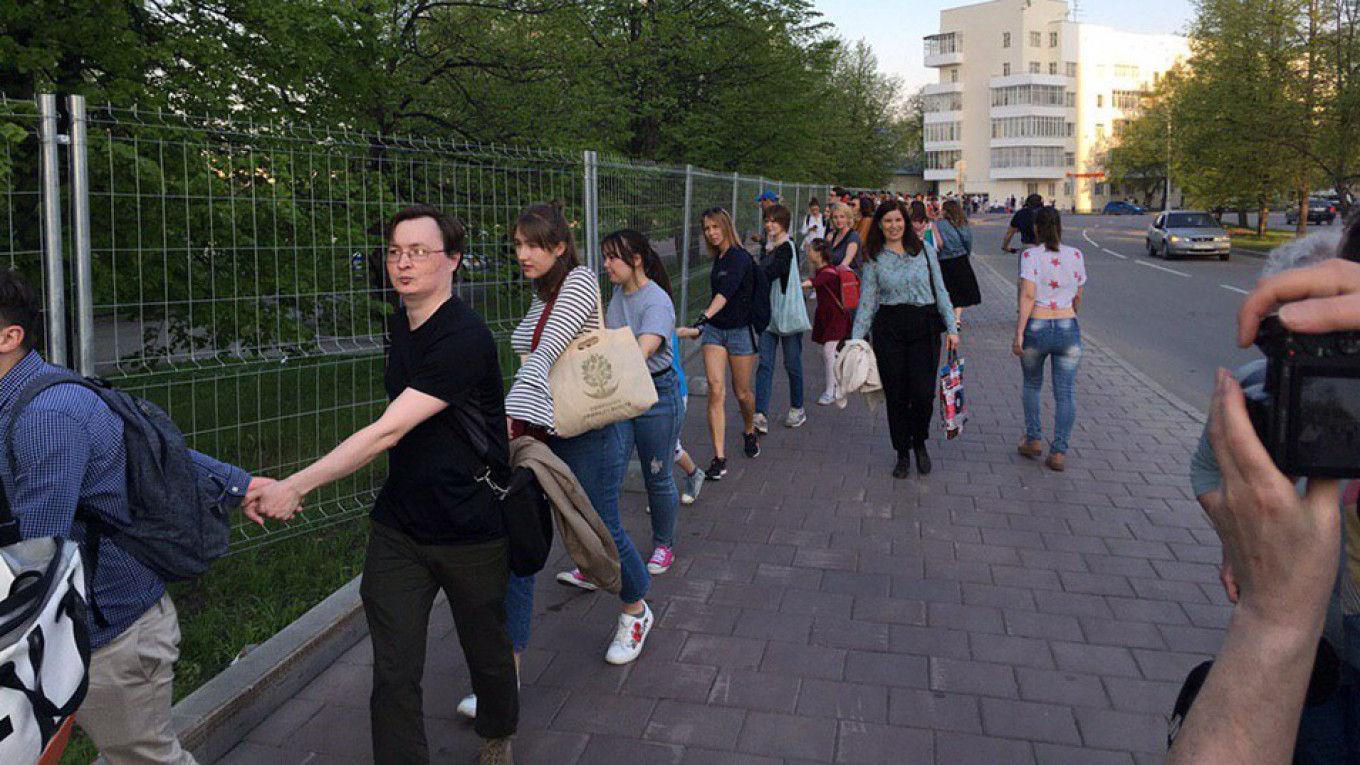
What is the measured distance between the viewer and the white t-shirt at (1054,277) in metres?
7.37

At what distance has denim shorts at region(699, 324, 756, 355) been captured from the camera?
7.34 metres

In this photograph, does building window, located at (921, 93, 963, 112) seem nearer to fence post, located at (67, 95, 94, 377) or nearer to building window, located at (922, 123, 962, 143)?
building window, located at (922, 123, 962, 143)

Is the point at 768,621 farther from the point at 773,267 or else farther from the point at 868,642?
the point at 773,267

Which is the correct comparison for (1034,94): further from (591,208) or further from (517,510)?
(517,510)

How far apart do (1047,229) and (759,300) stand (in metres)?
2.07

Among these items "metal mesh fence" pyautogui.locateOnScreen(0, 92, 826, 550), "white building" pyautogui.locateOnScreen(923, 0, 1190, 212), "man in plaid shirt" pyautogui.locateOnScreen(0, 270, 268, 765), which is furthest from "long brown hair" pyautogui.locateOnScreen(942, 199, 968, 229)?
"white building" pyautogui.locateOnScreen(923, 0, 1190, 212)

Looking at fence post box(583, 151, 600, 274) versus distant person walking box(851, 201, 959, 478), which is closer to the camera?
fence post box(583, 151, 600, 274)

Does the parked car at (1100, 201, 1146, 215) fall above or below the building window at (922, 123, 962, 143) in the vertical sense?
below

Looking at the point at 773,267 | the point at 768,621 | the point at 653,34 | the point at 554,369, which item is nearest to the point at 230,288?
the point at 554,369

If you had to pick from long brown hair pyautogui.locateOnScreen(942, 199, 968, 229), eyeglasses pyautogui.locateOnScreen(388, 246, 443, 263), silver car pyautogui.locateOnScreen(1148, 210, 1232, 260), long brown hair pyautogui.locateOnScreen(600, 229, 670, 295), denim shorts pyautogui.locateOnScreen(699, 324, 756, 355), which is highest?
silver car pyautogui.locateOnScreen(1148, 210, 1232, 260)

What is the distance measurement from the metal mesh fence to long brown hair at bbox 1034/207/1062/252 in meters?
3.33

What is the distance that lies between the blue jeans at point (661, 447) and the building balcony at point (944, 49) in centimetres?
12381

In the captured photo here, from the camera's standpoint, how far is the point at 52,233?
3.96 meters

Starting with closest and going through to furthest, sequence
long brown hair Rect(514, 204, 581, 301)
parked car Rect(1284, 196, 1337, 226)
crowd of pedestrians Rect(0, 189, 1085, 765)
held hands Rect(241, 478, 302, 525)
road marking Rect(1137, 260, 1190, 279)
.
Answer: crowd of pedestrians Rect(0, 189, 1085, 765)
held hands Rect(241, 478, 302, 525)
long brown hair Rect(514, 204, 581, 301)
road marking Rect(1137, 260, 1190, 279)
parked car Rect(1284, 196, 1337, 226)
